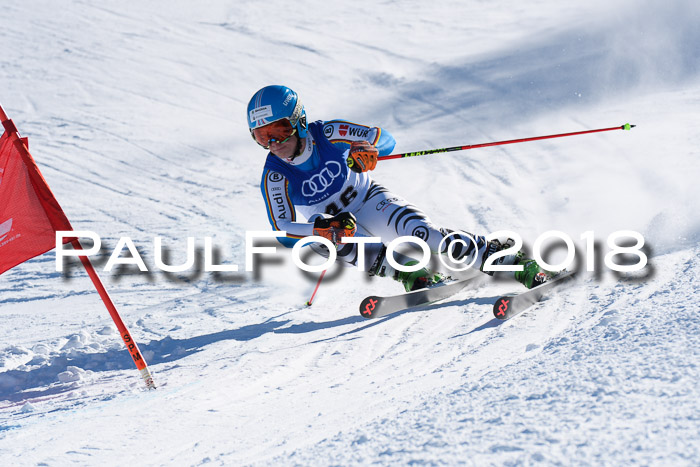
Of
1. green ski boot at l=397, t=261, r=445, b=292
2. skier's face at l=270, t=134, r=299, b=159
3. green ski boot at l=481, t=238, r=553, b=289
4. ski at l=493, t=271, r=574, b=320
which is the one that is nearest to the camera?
ski at l=493, t=271, r=574, b=320

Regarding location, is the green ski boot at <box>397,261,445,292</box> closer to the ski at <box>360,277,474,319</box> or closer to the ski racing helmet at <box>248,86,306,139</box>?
the ski at <box>360,277,474,319</box>

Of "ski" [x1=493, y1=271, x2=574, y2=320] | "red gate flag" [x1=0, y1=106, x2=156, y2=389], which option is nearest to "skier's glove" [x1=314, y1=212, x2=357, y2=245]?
"ski" [x1=493, y1=271, x2=574, y2=320]

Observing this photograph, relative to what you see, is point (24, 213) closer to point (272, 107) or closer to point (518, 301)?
point (272, 107)

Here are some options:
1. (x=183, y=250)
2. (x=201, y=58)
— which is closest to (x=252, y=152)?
(x=183, y=250)

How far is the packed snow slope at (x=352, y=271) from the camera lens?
2172 millimetres

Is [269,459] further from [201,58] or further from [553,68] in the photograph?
[201,58]

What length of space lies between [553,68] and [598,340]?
969 centimetres

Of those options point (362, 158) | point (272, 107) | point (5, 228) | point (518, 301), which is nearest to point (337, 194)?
point (362, 158)

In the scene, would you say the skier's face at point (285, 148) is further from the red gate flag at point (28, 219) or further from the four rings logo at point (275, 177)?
the red gate flag at point (28, 219)

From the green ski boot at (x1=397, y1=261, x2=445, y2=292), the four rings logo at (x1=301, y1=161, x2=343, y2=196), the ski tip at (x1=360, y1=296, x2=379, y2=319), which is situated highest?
the four rings logo at (x1=301, y1=161, x2=343, y2=196)

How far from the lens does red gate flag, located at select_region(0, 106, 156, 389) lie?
11.8 ft

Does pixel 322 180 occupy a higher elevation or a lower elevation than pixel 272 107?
lower

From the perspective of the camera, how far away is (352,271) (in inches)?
226

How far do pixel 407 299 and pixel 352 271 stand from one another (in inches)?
46.6
